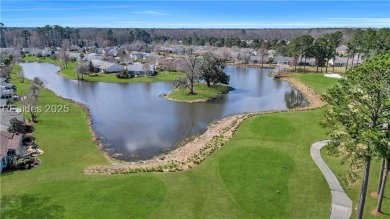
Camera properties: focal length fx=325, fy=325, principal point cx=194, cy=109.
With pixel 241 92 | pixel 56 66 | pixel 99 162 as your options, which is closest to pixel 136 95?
pixel 241 92

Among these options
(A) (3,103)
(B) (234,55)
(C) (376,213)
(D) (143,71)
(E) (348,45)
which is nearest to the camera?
(C) (376,213)

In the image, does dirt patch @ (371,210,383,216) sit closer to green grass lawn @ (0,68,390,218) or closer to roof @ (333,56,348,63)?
green grass lawn @ (0,68,390,218)

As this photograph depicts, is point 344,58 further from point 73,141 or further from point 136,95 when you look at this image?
point 73,141

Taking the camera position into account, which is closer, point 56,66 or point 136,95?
point 136,95

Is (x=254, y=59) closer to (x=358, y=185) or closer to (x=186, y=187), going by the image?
(x=358, y=185)

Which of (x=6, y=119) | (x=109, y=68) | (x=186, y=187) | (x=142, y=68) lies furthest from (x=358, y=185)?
(x=109, y=68)

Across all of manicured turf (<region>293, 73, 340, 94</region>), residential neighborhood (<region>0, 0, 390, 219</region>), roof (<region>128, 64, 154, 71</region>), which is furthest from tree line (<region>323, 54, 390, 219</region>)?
roof (<region>128, 64, 154, 71</region>)
